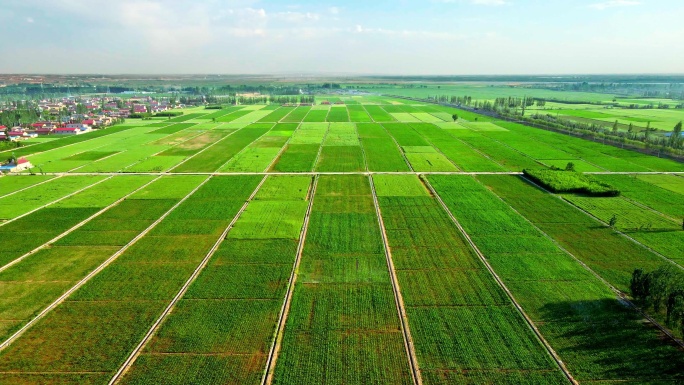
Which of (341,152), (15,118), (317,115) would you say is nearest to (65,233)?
(341,152)

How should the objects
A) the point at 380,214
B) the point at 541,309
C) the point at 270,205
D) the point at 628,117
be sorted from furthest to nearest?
the point at 628,117 → the point at 270,205 → the point at 380,214 → the point at 541,309

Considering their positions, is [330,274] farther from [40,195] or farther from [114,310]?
[40,195]

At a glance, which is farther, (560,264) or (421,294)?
(560,264)

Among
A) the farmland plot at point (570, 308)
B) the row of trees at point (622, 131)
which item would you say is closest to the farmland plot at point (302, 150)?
the farmland plot at point (570, 308)

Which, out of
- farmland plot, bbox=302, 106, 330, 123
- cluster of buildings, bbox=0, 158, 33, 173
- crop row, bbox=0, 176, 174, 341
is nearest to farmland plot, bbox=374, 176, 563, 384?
crop row, bbox=0, 176, 174, 341

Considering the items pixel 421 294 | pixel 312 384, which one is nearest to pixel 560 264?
pixel 421 294

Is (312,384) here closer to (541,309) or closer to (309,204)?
(541,309)
